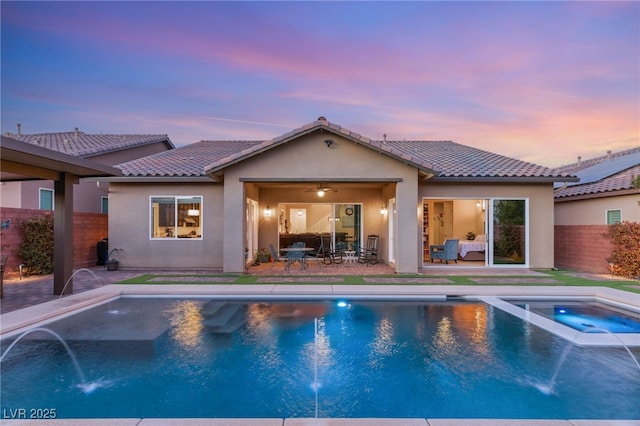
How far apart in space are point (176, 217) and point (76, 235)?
13.3 feet

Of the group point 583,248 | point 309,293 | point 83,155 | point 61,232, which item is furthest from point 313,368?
point 83,155

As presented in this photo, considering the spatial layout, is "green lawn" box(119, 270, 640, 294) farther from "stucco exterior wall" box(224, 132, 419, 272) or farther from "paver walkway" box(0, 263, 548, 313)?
"stucco exterior wall" box(224, 132, 419, 272)

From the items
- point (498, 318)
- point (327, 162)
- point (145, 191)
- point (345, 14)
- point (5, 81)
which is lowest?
point (498, 318)

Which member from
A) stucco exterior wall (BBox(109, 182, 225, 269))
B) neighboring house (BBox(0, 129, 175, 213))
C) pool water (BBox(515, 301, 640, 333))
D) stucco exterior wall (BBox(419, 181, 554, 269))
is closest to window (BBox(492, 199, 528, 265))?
stucco exterior wall (BBox(419, 181, 554, 269))

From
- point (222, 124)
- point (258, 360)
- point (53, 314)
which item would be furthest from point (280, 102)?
point (258, 360)

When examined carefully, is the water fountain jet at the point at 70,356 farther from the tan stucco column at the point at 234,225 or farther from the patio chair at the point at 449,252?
the patio chair at the point at 449,252

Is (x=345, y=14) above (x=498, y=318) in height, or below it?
above

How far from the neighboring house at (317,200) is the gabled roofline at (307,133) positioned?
3 cm

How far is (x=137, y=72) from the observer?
15.2 metres

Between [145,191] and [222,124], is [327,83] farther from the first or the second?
[145,191]

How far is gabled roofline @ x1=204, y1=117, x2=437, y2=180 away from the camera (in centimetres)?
1128

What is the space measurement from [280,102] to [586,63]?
13612 millimetres

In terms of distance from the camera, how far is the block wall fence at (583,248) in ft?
41.2

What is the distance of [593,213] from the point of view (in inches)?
548
